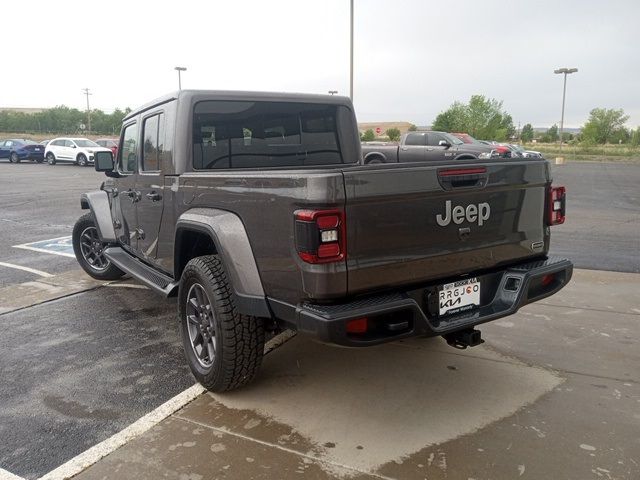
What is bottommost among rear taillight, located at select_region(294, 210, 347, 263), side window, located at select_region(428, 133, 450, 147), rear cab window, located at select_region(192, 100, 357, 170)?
rear taillight, located at select_region(294, 210, 347, 263)

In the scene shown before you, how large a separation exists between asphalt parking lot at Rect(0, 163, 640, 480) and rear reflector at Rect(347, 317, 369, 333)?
0.67 meters

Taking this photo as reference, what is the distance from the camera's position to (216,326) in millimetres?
3227

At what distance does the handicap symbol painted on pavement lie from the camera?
7918 millimetres

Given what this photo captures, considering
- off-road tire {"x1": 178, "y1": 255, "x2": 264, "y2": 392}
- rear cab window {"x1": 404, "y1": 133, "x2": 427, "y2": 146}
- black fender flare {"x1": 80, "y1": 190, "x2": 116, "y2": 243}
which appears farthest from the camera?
rear cab window {"x1": 404, "y1": 133, "x2": 427, "y2": 146}

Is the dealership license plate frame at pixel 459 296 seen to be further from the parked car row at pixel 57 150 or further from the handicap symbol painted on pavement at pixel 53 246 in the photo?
the parked car row at pixel 57 150

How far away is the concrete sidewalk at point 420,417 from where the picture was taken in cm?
268

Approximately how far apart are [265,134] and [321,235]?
1.86 metres

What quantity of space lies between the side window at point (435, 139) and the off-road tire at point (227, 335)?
17.7 metres

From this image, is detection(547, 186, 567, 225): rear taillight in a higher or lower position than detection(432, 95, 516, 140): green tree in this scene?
lower

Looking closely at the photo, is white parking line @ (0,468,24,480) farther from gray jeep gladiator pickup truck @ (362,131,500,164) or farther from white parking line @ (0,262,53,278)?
gray jeep gladiator pickup truck @ (362,131,500,164)

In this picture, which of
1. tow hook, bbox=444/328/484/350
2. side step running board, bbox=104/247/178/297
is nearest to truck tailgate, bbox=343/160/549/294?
tow hook, bbox=444/328/484/350

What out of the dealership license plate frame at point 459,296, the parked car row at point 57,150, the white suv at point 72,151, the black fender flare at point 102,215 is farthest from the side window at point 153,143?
the white suv at point 72,151

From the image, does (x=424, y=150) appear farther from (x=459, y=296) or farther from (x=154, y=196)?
(x=459, y=296)

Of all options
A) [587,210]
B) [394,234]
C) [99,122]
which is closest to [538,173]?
[394,234]
